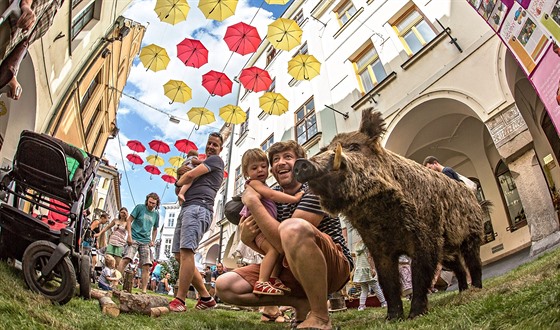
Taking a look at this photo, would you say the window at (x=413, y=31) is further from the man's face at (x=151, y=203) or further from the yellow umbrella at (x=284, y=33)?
the man's face at (x=151, y=203)

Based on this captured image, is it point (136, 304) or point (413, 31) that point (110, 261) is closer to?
point (136, 304)

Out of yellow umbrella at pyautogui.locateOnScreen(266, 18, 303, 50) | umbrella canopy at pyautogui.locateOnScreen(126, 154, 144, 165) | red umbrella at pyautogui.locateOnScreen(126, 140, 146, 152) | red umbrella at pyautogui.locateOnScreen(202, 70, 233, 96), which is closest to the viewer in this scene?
yellow umbrella at pyautogui.locateOnScreen(266, 18, 303, 50)

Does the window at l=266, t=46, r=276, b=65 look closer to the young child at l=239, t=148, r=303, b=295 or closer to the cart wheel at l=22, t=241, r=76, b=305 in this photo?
the young child at l=239, t=148, r=303, b=295

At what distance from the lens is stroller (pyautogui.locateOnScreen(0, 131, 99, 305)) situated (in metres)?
3.19

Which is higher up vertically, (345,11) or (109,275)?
(345,11)

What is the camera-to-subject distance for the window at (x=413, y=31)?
1132 centimetres

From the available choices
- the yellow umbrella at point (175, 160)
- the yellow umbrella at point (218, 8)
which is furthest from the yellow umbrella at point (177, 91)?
the yellow umbrella at point (175, 160)

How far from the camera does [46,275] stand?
3.12 m

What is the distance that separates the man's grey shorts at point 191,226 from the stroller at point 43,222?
38.3 inches

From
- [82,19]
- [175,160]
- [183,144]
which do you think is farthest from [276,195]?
[175,160]

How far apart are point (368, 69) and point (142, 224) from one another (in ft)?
31.7

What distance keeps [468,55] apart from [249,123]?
1487cm

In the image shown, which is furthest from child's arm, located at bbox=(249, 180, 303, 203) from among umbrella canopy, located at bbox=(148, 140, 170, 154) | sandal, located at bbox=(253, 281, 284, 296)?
umbrella canopy, located at bbox=(148, 140, 170, 154)

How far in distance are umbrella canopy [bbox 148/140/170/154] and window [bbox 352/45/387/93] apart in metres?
8.95
